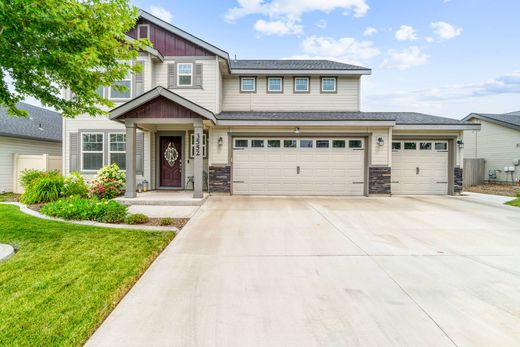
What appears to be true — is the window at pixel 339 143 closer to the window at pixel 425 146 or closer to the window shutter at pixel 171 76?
the window at pixel 425 146

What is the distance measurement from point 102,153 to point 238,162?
5.86 metres

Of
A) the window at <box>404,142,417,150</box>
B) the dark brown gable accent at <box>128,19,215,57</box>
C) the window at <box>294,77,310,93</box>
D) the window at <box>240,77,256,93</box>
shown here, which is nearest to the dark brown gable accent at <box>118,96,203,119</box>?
the dark brown gable accent at <box>128,19,215,57</box>

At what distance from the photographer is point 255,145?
11336 mm

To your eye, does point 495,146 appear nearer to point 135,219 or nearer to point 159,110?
point 159,110

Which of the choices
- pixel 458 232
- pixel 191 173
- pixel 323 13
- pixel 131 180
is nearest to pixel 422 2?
pixel 323 13

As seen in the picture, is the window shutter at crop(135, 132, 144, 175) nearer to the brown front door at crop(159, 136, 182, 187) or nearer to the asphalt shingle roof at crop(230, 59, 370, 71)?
the brown front door at crop(159, 136, 182, 187)

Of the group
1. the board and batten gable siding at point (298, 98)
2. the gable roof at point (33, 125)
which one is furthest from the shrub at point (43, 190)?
the board and batten gable siding at point (298, 98)

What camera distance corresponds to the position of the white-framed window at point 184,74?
11.7 metres

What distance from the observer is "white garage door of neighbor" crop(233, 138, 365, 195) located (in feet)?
37.1

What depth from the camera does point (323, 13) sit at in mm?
16109

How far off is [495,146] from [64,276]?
22.4 meters

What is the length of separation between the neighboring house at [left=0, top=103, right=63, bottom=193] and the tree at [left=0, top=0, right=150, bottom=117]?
8.63 m

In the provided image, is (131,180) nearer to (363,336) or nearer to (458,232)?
(363,336)

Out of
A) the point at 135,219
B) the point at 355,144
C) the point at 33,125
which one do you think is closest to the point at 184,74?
the point at 135,219
